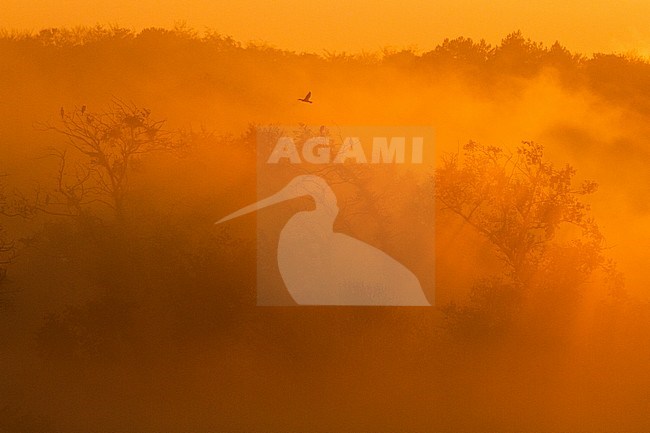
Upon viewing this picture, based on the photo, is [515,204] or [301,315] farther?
[515,204]

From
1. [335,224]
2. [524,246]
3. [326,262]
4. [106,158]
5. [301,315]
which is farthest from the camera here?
[106,158]

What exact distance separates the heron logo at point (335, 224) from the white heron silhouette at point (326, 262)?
2cm

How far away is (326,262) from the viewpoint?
19.6 m

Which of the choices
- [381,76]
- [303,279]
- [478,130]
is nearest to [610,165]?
[478,130]

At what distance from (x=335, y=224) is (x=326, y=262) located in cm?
78

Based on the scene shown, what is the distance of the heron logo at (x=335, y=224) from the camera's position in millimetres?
19234

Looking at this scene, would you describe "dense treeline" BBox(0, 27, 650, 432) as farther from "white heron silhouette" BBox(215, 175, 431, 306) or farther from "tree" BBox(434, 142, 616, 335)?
"white heron silhouette" BBox(215, 175, 431, 306)

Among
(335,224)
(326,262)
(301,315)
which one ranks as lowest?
(301,315)

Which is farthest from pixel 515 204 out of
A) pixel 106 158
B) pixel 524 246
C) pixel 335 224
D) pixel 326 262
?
pixel 106 158

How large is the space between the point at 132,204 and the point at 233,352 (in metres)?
3.44

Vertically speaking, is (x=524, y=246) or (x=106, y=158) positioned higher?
(x=106, y=158)

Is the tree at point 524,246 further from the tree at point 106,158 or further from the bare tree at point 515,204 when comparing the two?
the tree at point 106,158

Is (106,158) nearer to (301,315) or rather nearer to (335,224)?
(335,224)

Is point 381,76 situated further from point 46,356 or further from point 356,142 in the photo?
point 46,356
